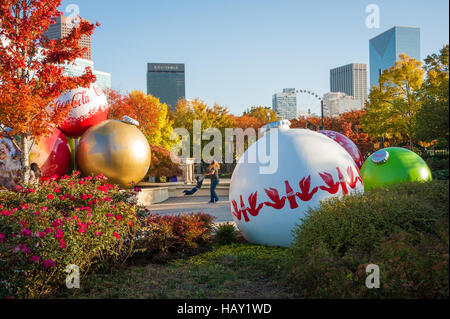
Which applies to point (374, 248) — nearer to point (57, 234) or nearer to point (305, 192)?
point (305, 192)

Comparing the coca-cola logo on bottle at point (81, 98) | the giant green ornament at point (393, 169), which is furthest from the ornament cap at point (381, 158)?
the coca-cola logo on bottle at point (81, 98)

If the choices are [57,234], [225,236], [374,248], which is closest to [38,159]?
[225,236]

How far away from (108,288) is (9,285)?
1.22m

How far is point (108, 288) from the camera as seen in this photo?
17.5 feet

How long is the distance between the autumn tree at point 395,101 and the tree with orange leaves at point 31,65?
2356 cm

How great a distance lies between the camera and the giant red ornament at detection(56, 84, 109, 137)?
46.5 feet

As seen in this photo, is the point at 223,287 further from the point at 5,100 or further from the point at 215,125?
the point at 215,125

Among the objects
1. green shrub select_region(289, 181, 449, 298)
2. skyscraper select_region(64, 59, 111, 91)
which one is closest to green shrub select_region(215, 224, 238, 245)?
green shrub select_region(289, 181, 449, 298)

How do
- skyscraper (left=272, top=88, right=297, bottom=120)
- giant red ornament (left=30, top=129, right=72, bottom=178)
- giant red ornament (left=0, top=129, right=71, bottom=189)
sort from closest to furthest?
giant red ornament (left=30, top=129, right=72, bottom=178)
giant red ornament (left=0, top=129, right=71, bottom=189)
skyscraper (left=272, top=88, right=297, bottom=120)

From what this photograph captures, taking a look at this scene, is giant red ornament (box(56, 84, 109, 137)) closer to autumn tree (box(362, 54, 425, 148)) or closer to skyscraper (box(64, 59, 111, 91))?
skyscraper (box(64, 59, 111, 91))

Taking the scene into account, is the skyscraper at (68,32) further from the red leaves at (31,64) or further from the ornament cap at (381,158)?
the ornament cap at (381,158)

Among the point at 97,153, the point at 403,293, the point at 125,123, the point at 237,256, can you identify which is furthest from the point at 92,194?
the point at 125,123

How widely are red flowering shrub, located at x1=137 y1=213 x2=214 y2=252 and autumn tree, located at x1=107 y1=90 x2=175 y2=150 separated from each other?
29.7 metres

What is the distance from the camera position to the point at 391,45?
216 feet
